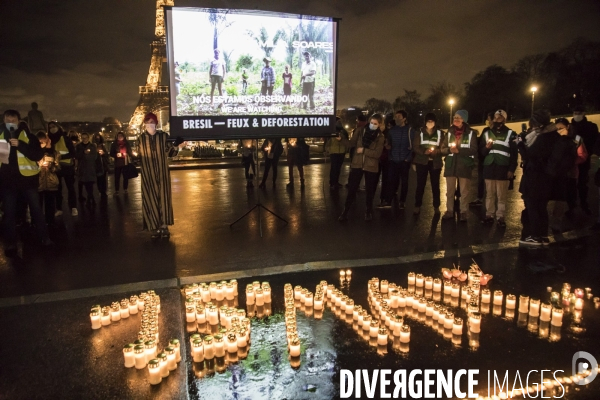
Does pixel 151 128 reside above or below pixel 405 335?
above

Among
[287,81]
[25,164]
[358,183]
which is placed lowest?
[358,183]

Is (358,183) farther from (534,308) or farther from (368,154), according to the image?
(534,308)

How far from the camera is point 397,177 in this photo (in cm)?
980

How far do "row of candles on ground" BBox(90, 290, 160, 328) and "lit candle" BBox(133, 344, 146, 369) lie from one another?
0.82 metres

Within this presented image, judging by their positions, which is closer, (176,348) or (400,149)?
(176,348)

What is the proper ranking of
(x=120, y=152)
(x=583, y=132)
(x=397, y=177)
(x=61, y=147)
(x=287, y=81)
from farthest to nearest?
1. (x=120, y=152)
2. (x=397, y=177)
3. (x=61, y=147)
4. (x=583, y=132)
5. (x=287, y=81)

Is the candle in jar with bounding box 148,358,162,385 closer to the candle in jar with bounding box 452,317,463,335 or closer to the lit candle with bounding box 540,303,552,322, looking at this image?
the candle in jar with bounding box 452,317,463,335

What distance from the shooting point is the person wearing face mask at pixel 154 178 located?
714 centimetres

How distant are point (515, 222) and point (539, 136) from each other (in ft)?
7.46

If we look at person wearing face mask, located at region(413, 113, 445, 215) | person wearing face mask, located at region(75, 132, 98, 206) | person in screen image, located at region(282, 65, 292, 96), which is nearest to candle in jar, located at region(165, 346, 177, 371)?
person in screen image, located at region(282, 65, 292, 96)

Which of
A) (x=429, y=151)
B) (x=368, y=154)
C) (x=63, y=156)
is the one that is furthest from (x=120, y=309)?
(x=63, y=156)

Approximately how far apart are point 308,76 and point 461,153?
304cm

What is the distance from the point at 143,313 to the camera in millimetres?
4289

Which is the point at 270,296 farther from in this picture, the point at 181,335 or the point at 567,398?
the point at 567,398
